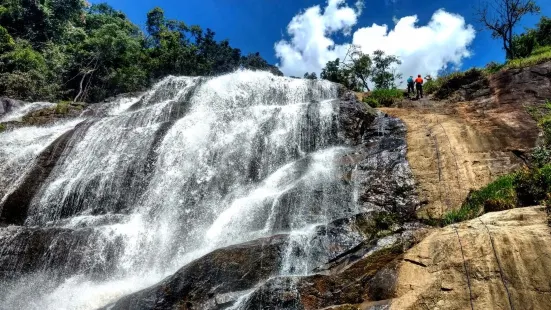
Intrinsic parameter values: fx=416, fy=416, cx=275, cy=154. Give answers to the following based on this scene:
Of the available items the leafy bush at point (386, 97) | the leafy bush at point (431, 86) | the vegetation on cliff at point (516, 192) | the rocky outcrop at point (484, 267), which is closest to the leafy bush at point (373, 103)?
the leafy bush at point (386, 97)

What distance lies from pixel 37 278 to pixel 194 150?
761cm

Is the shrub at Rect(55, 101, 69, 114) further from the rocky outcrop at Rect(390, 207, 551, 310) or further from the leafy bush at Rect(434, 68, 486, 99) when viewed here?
the rocky outcrop at Rect(390, 207, 551, 310)

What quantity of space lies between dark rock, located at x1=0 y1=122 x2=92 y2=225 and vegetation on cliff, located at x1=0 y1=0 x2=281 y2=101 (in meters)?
13.3

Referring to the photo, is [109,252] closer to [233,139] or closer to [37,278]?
[37,278]

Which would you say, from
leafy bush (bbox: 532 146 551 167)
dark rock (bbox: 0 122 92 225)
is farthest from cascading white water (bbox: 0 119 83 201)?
leafy bush (bbox: 532 146 551 167)

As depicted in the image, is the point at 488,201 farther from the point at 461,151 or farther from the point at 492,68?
the point at 492,68

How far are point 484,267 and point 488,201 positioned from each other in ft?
10.2

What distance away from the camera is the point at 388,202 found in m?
13.0

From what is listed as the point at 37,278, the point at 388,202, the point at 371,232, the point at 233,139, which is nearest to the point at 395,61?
the point at 233,139

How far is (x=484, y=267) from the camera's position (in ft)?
23.0

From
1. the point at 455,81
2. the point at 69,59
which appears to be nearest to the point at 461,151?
the point at 455,81

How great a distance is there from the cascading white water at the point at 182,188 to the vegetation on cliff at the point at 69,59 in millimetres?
14865

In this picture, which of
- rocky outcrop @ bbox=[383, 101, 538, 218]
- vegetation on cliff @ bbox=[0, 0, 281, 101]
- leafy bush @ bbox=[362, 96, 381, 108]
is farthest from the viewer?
vegetation on cliff @ bbox=[0, 0, 281, 101]

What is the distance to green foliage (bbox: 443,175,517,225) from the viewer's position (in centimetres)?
934
